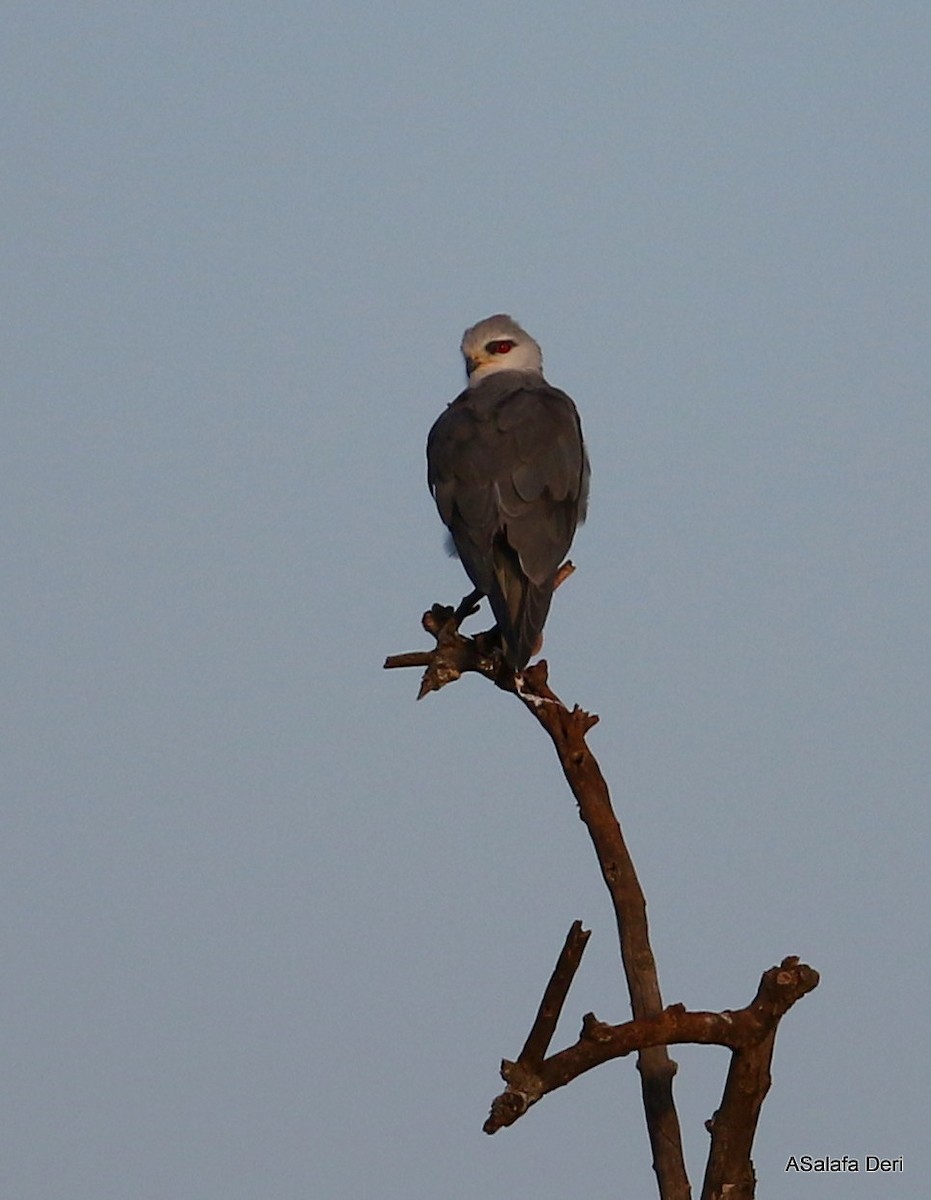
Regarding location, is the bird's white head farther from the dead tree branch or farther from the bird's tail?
the dead tree branch

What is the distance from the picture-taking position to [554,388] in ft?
38.8

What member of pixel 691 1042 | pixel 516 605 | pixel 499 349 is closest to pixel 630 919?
pixel 691 1042

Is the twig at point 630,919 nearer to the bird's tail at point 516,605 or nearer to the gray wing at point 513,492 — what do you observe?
the bird's tail at point 516,605

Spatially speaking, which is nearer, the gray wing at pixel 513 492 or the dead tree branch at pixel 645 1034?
the dead tree branch at pixel 645 1034

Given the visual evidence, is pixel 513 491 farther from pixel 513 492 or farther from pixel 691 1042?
pixel 691 1042

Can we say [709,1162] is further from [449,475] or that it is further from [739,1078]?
[449,475]

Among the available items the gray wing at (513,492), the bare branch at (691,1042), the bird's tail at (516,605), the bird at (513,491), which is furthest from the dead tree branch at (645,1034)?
the gray wing at (513,492)

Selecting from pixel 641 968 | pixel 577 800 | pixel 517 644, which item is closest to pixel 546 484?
pixel 517 644

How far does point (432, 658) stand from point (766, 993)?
Result: 2.53 meters

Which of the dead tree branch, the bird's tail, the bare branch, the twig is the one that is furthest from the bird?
the bare branch

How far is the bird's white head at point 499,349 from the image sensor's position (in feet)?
43.8

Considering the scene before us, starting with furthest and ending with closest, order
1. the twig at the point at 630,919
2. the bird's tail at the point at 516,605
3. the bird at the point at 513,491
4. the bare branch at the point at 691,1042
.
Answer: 1. the bird at the point at 513,491
2. the bird's tail at the point at 516,605
3. the twig at the point at 630,919
4. the bare branch at the point at 691,1042

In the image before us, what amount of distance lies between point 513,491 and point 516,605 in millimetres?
781

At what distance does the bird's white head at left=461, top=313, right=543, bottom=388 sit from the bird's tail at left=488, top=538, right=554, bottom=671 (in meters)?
→ 3.06
